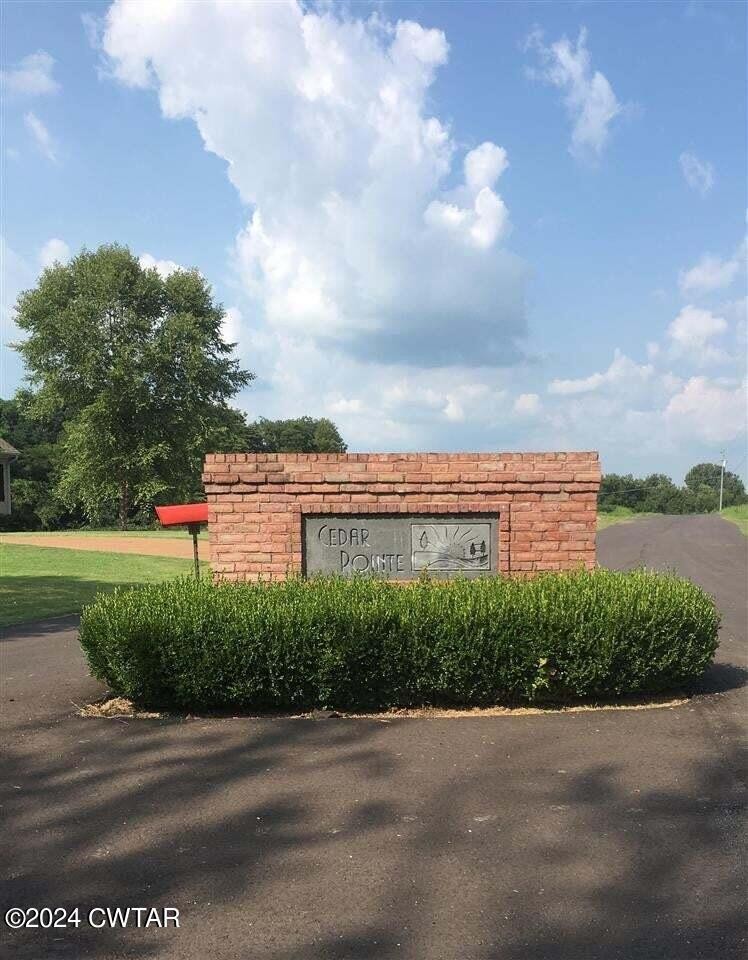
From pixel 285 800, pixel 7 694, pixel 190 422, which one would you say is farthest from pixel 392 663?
pixel 190 422

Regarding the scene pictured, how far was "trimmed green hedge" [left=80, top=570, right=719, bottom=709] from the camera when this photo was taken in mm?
6340

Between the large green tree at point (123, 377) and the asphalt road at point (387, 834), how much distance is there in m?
39.8

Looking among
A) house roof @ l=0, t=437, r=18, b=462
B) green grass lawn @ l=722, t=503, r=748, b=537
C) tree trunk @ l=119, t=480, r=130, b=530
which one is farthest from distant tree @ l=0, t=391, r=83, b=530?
green grass lawn @ l=722, t=503, r=748, b=537

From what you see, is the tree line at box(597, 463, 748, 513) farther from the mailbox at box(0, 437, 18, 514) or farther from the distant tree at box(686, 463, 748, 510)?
the mailbox at box(0, 437, 18, 514)

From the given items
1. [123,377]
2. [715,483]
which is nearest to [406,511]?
[123,377]

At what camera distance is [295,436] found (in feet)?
297

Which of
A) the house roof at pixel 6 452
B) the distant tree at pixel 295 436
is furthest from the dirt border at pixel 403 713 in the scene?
the distant tree at pixel 295 436

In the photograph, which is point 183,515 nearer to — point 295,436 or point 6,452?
point 6,452

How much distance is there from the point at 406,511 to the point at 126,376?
128 ft

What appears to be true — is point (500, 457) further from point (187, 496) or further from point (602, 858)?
point (187, 496)

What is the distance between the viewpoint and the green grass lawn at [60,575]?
48.6 feet

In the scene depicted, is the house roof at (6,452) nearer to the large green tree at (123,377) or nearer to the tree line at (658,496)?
the large green tree at (123,377)

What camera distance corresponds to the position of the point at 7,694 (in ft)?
25.0

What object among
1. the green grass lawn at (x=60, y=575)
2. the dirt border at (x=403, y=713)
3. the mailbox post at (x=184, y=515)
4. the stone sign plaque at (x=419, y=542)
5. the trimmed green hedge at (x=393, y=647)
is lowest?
the green grass lawn at (x=60, y=575)
